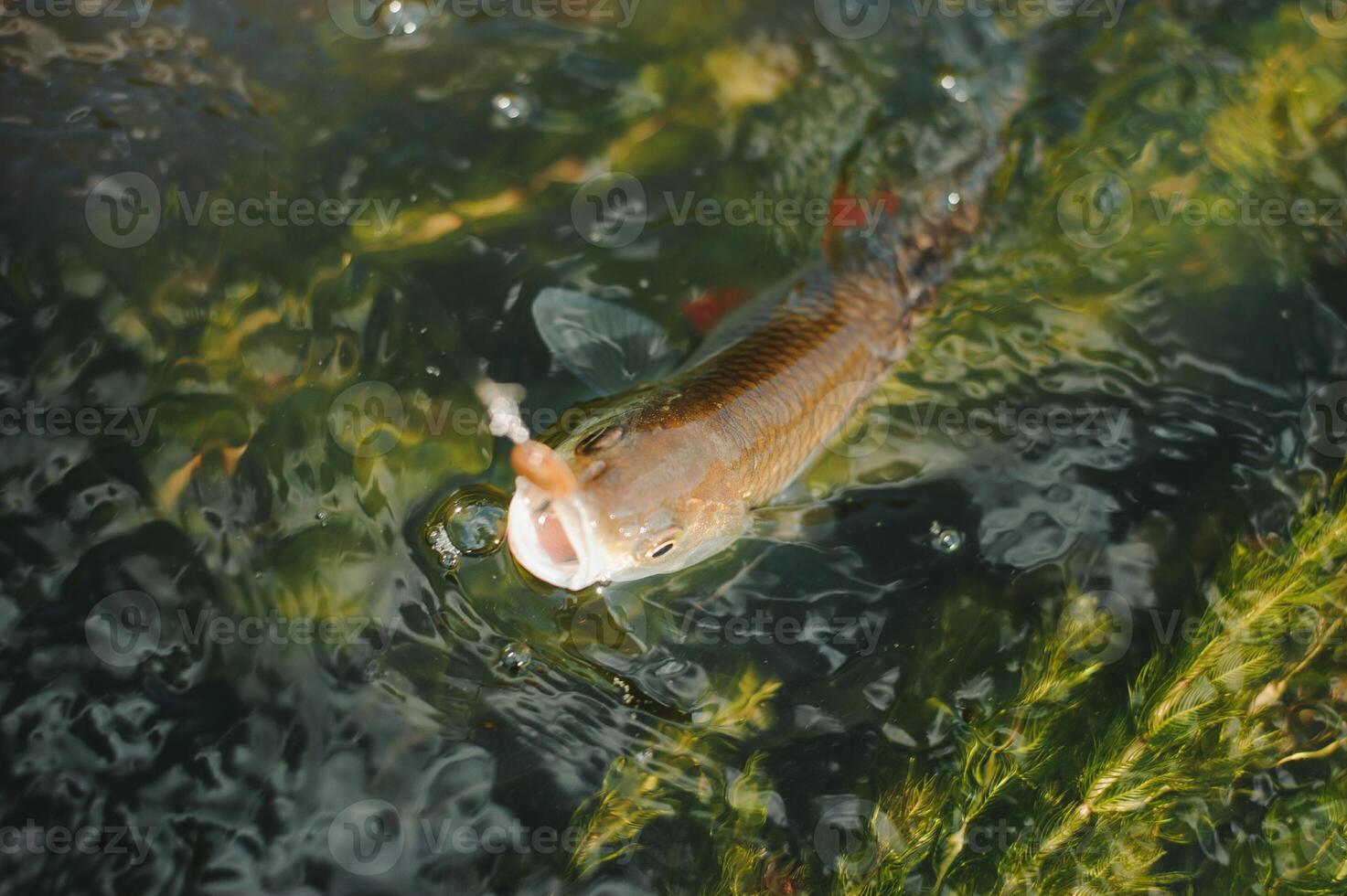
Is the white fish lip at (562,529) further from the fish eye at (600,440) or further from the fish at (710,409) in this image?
the fish eye at (600,440)

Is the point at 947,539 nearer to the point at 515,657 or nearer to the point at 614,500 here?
the point at 614,500

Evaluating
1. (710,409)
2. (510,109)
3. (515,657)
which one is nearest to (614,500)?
(710,409)

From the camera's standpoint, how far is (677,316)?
4223 millimetres

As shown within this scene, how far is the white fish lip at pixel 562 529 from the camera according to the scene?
287 centimetres

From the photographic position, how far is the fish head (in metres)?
2.87

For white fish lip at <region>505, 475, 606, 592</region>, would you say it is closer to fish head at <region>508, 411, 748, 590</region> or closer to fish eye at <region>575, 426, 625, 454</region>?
fish head at <region>508, 411, 748, 590</region>

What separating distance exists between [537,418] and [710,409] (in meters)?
0.83

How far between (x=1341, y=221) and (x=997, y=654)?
2.92 meters

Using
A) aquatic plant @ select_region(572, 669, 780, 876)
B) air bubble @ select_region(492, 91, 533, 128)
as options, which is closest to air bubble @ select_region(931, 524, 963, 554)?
aquatic plant @ select_region(572, 669, 780, 876)

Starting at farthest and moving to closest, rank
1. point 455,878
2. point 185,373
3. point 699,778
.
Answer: point 185,373 → point 699,778 → point 455,878

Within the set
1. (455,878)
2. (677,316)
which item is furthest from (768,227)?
(455,878)

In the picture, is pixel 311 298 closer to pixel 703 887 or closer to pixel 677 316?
pixel 677 316

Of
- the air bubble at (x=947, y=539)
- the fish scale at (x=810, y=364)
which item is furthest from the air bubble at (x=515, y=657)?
the air bubble at (x=947, y=539)

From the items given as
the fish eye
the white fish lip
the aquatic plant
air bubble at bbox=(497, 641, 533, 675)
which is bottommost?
the aquatic plant
